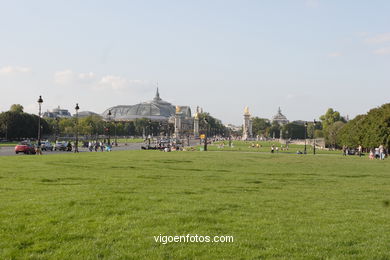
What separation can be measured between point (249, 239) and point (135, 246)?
2.13m

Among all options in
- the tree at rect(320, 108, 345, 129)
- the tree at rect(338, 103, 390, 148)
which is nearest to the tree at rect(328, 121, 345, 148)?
the tree at rect(338, 103, 390, 148)

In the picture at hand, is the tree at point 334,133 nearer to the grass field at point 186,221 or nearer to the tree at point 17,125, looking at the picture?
the tree at point 17,125

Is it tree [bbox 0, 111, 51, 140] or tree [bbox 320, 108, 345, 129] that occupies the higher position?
tree [bbox 320, 108, 345, 129]

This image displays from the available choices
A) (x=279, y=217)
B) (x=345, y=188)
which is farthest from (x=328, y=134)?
(x=279, y=217)

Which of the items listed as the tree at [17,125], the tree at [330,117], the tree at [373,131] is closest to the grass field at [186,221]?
the tree at [373,131]

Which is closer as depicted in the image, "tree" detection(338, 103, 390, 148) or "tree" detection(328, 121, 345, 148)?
"tree" detection(338, 103, 390, 148)

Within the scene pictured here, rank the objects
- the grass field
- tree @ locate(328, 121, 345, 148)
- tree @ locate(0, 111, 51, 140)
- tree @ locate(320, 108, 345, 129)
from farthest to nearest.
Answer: tree @ locate(320, 108, 345, 129) < tree @ locate(328, 121, 345, 148) < tree @ locate(0, 111, 51, 140) < the grass field

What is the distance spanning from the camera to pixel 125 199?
12578 millimetres

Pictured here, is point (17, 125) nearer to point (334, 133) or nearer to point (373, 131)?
point (334, 133)

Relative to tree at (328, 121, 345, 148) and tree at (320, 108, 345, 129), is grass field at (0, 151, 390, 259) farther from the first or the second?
tree at (320, 108, 345, 129)

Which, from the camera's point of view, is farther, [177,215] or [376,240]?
[177,215]

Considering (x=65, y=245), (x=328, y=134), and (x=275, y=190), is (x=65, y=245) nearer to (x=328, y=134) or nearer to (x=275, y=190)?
(x=275, y=190)

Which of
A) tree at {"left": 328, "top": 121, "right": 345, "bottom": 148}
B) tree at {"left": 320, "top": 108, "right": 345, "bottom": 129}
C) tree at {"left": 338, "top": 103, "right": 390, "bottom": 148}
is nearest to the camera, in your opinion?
tree at {"left": 338, "top": 103, "right": 390, "bottom": 148}

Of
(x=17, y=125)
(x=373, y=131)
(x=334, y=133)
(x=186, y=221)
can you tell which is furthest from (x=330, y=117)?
(x=186, y=221)
